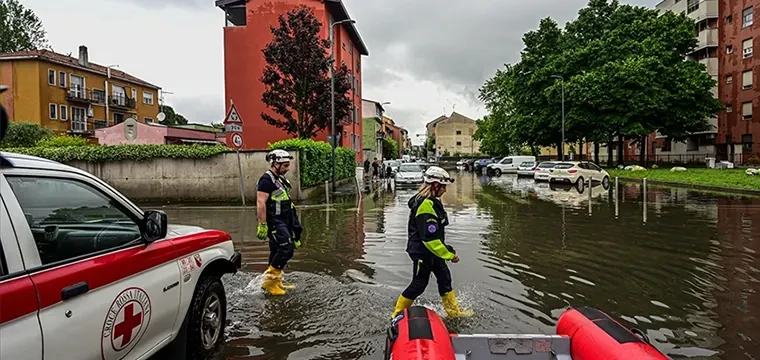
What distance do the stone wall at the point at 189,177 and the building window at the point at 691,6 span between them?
4875 centimetres

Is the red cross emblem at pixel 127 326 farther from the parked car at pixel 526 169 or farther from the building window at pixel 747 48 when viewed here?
the building window at pixel 747 48

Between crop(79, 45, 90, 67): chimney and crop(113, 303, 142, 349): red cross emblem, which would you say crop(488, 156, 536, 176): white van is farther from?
crop(113, 303, 142, 349): red cross emblem

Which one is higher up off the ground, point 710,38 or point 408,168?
point 710,38

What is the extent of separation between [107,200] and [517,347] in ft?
A: 9.53

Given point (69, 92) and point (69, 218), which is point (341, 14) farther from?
point (69, 218)

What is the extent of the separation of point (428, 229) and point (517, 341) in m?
1.50

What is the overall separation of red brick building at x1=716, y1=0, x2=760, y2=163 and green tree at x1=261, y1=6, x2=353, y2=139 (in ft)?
121

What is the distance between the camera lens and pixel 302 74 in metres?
25.2

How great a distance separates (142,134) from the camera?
3203cm

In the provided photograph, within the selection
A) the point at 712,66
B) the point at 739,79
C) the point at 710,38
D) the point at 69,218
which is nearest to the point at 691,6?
the point at 710,38

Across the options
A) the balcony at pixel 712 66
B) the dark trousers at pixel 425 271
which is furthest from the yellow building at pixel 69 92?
the balcony at pixel 712 66

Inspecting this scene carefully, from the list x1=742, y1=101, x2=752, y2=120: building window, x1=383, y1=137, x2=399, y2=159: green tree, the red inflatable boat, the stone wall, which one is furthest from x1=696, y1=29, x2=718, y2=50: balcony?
the red inflatable boat

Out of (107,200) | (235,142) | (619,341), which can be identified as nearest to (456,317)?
(619,341)

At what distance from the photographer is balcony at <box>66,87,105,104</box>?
44375mm
